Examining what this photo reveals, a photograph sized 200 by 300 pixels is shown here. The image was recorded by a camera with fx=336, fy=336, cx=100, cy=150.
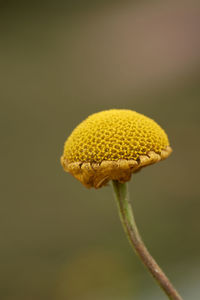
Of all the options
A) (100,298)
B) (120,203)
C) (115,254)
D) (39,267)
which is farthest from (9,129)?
(120,203)

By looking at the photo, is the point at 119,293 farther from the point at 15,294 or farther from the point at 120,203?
the point at 120,203

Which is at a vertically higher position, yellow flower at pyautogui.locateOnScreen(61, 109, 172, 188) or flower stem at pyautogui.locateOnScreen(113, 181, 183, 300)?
yellow flower at pyautogui.locateOnScreen(61, 109, 172, 188)

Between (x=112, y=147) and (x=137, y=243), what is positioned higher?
(x=112, y=147)

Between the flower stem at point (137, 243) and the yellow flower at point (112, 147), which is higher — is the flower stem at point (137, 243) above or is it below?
below

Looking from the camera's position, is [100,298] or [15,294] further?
[15,294]
